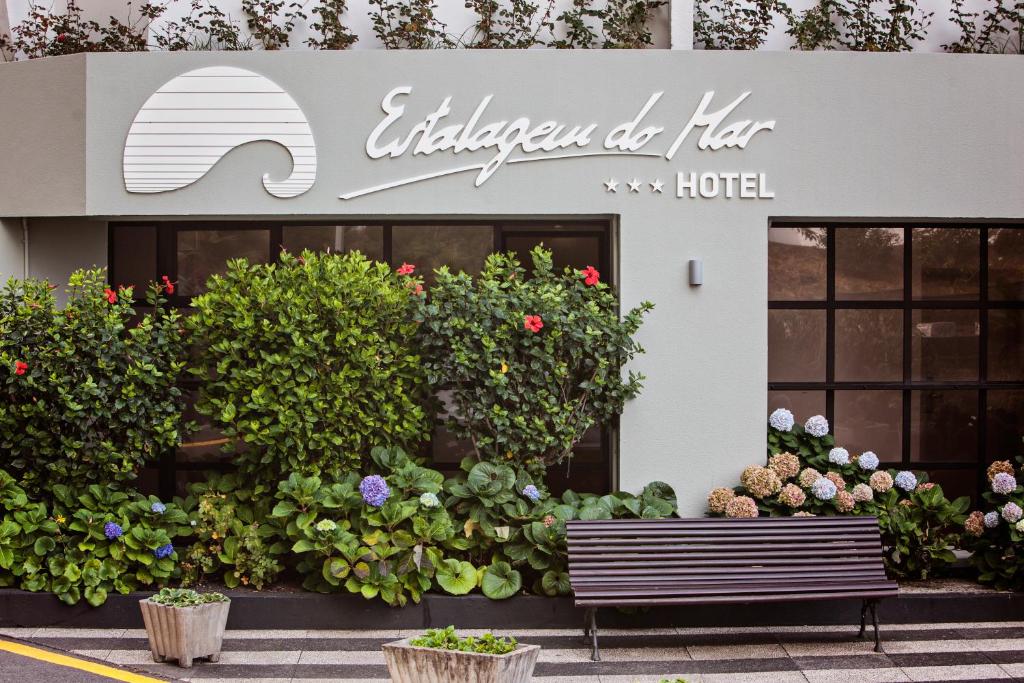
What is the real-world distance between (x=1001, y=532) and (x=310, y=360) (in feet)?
17.3

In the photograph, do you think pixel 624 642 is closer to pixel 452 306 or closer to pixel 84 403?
pixel 452 306

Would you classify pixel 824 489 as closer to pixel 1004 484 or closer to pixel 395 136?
pixel 1004 484

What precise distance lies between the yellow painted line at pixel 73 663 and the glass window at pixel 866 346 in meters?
5.82

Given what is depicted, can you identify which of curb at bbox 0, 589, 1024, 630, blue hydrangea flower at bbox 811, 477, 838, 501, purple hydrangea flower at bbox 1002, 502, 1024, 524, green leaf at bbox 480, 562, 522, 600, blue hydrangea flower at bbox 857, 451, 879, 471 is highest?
blue hydrangea flower at bbox 857, 451, 879, 471

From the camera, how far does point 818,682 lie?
19.7 ft

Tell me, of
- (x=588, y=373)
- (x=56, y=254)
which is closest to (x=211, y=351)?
(x=56, y=254)

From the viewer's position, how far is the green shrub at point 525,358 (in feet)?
23.7

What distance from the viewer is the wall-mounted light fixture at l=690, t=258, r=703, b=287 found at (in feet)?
25.6

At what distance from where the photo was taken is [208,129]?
25.5 ft

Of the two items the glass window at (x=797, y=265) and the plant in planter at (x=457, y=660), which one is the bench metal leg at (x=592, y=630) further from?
the glass window at (x=797, y=265)

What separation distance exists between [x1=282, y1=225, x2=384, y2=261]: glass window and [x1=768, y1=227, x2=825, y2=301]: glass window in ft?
10.8

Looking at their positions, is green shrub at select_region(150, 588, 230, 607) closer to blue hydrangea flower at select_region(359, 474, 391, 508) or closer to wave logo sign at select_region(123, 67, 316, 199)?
blue hydrangea flower at select_region(359, 474, 391, 508)

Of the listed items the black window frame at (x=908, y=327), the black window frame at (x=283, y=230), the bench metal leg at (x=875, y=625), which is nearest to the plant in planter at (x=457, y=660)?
the bench metal leg at (x=875, y=625)

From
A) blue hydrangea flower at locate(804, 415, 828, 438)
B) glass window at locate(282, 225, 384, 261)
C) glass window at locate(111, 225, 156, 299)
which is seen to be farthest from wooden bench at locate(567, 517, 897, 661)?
glass window at locate(111, 225, 156, 299)
